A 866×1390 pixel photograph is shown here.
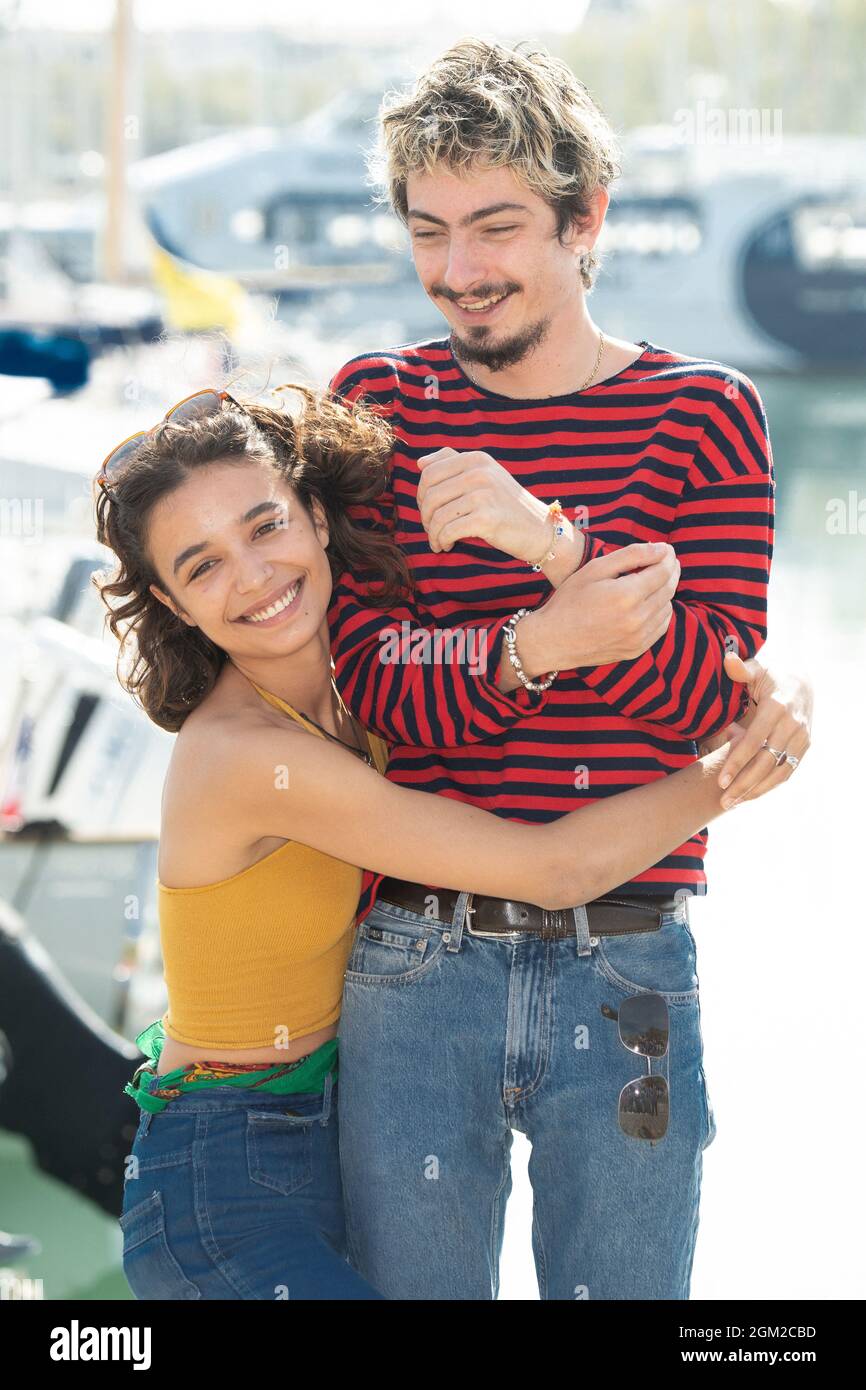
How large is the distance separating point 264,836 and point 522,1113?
0.40 m

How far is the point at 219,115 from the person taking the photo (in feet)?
142

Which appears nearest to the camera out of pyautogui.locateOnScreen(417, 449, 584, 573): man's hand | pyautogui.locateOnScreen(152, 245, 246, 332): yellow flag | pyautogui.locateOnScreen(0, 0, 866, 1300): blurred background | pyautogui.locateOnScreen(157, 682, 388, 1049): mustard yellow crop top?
pyautogui.locateOnScreen(417, 449, 584, 573): man's hand

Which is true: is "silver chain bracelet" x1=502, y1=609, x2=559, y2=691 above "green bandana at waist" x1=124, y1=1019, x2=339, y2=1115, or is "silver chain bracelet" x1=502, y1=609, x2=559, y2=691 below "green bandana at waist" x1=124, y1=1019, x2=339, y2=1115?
above

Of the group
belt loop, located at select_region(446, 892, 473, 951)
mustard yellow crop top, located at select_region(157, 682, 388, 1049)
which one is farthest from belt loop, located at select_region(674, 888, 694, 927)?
mustard yellow crop top, located at select_region(157, 682, 388, 1049)

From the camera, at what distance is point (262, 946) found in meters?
1.63

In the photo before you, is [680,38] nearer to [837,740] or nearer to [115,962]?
[837,740]

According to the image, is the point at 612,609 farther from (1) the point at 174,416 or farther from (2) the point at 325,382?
(2) the point at 325,382

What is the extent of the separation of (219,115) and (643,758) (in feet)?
149

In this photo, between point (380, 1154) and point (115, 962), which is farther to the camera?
point (115, 962)

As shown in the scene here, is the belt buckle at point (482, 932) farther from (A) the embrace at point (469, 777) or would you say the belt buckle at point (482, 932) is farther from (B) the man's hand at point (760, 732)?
(B) the man's hand at point (760, 732)

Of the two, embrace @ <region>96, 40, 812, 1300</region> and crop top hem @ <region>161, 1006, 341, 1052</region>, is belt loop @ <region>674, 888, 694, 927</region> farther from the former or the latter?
crop top hem @ <region>161, 1006, 341, 1052</region>

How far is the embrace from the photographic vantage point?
1.52 meters

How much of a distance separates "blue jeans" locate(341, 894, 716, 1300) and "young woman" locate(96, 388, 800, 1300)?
7cm

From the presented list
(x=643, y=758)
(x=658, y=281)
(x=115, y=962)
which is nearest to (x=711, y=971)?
(x=115, y=962)
